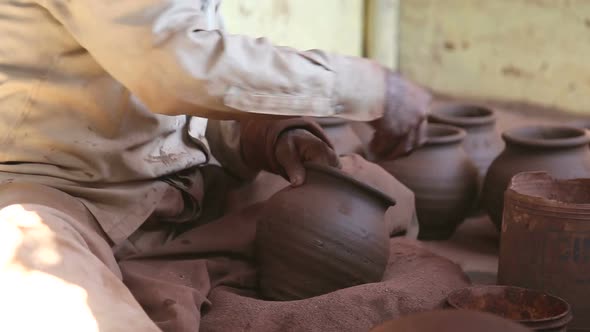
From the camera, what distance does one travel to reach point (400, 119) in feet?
7.17

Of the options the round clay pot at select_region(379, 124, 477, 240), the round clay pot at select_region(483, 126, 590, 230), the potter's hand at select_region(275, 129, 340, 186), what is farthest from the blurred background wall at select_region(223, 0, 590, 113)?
the potter's hand at select_region(275, 129, 340, 186)

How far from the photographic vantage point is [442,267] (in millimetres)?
2746

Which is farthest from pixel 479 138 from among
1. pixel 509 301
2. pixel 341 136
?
pixel 509 301

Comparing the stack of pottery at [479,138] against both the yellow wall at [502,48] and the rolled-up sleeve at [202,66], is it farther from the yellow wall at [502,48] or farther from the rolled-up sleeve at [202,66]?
the rolled-up sleeve at [202,66]

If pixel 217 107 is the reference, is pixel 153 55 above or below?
above

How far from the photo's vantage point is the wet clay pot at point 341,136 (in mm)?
3852

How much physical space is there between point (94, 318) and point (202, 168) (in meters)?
1.12

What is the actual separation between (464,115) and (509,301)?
2205 millimetres

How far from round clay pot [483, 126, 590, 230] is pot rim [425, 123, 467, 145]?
22 centimetres

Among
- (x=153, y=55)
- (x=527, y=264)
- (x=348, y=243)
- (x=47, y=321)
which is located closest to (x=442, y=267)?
(x=527, y=264)

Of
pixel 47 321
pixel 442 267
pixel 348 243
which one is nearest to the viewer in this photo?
pixel 47 321

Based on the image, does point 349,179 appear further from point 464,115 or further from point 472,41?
point 472,41

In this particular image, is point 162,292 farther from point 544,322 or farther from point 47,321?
point 544,322

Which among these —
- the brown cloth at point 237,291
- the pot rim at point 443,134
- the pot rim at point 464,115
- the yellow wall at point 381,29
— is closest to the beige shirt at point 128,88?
the brown cloth at point 237,291
